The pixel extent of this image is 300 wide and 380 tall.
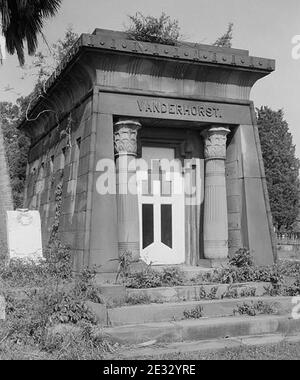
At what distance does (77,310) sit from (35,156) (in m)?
9.88

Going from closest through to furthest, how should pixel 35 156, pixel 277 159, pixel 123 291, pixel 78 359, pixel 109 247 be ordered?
pixel 78 359, pixel 123 291, pixel 109 247, pixel 35 156, pixel 277 159

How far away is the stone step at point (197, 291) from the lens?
27.6 feet

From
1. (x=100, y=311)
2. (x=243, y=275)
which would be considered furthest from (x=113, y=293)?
(x=243, y=275)

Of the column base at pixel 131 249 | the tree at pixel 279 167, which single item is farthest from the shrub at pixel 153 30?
the tree at pixel 279 167

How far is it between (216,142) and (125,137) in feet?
7.14

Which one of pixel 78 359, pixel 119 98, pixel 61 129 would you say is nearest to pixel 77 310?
pixel 78 359

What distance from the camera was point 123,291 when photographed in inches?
321

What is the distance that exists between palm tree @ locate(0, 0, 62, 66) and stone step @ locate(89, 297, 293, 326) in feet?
32.7

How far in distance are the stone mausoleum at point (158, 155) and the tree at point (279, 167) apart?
36177 mm

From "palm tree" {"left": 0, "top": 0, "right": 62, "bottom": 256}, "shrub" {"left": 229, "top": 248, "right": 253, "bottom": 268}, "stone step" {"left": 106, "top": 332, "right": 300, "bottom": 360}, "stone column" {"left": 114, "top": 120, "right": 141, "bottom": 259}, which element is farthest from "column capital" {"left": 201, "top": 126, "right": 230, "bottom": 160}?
"palm tree" {"left": 0, "top": 0, "right": 62, "bottom": 256}

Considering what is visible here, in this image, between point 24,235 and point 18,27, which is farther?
point 18,27

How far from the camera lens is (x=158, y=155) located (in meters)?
11.2

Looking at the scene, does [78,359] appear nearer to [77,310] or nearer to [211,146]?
[77,310]

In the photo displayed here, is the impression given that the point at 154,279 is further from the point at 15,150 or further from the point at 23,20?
the point at 15,150
